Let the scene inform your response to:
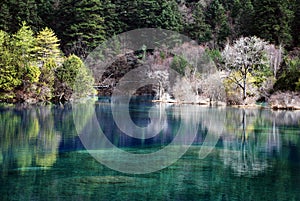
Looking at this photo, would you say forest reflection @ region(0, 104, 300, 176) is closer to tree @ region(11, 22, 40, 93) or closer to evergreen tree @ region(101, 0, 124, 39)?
tree @ region(11, 22, 40, 93)

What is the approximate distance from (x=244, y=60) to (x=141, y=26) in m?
26.4

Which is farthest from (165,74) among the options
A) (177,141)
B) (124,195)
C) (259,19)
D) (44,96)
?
(124,195)

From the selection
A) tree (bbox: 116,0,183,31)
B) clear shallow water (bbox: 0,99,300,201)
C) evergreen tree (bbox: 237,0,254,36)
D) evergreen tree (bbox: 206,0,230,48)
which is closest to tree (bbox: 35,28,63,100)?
clear shallow water (bbox: 0,99,300,201)

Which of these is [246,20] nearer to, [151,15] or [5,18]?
[151,15]

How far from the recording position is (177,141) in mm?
15961

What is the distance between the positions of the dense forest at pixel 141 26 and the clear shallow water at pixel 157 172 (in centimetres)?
1623

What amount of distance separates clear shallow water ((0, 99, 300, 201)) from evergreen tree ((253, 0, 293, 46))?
34.9 m

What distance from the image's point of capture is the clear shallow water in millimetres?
8672

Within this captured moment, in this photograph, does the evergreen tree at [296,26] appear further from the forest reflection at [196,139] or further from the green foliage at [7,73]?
the green foliage at [7,73]

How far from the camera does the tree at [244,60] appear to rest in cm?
3403

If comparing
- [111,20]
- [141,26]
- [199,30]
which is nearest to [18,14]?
[111,20]

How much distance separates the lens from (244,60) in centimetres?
3394

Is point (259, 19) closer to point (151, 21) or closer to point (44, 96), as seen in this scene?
point (151, 21)

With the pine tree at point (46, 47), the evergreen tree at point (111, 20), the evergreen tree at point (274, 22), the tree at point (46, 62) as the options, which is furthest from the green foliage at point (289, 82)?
the evergreen tree at point (111, 20)
